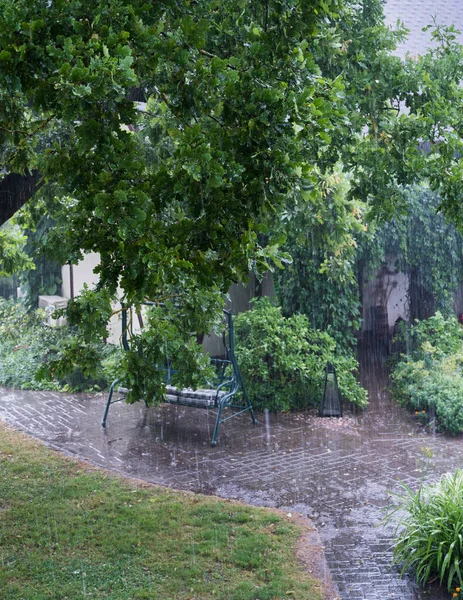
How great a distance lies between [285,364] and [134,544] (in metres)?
4.21

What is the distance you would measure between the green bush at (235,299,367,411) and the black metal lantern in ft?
0.76

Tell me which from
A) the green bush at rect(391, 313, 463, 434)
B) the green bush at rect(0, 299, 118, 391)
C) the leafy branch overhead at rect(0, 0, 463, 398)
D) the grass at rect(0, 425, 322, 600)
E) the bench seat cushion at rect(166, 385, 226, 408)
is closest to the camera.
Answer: the leafy branch overhead at rect(0, 0, 463, 398)

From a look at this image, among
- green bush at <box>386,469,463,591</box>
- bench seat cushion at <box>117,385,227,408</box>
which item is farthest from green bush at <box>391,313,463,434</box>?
green bush at <box>386,469,463,591</box>

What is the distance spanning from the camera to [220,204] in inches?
145

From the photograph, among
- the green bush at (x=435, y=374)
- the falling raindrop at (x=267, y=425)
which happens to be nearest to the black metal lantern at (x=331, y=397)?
the falling raindrop at (x=267, y=425)

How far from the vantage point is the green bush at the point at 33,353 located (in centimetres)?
1102

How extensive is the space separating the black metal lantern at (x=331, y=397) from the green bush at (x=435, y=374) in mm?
1096

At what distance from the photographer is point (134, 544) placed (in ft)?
18.4

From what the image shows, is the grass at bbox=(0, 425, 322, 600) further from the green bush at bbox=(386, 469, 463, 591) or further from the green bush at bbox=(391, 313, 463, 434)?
the green bush at bbox=(391, 313, 463, 434)

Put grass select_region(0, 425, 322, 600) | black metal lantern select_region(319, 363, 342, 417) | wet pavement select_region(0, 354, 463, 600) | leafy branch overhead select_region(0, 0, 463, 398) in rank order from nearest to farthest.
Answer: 1. leafy branch overhead select_region(0, 0, 463, 398)
2. grass select_region(0, 425, 322, 600)
3. wet pavement select_region(0, 354, 463, 600)
4. black metal lantern select_region(319, 363, 342, 417)

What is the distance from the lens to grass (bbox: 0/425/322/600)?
495 cm

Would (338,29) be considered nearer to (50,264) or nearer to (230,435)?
(230,435)

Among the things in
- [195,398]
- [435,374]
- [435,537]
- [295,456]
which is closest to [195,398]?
[195,398]

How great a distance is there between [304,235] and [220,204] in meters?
4.60
